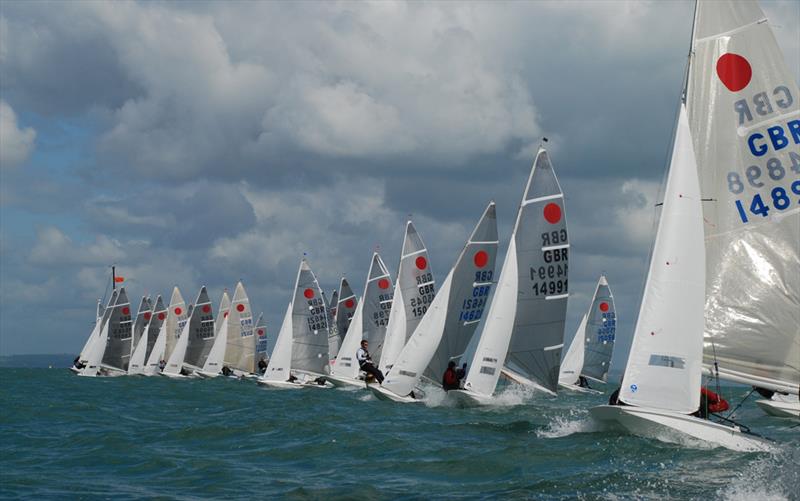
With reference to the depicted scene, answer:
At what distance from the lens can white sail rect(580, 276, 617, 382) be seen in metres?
51.8

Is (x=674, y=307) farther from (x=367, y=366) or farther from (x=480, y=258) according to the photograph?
(x=367, y=366)

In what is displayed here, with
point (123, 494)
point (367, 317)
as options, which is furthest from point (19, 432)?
point (367, 317)

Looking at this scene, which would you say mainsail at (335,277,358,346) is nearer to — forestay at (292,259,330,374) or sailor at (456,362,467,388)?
forestay at (292,259,330,374)

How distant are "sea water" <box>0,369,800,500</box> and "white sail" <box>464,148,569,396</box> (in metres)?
2.25

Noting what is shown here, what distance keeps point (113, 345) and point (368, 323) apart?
909 inches

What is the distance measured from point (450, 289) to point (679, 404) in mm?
14067

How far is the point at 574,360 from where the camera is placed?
164ft

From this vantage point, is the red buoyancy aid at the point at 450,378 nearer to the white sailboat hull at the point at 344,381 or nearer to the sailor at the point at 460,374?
the sailor at the point at 460,374

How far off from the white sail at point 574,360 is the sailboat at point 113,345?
84.5ft

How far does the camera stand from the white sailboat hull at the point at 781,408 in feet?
76.7

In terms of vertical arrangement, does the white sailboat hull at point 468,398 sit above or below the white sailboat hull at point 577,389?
below

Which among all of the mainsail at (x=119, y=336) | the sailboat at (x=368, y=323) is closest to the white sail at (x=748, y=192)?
the sailboat at (x=368, y=323)

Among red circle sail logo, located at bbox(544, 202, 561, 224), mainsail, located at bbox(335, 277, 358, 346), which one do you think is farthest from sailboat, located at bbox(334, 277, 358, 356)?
red circle sail logo, located at bbox(544, 202, 561, 224)

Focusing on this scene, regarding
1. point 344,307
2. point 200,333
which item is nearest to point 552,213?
point 344,307
